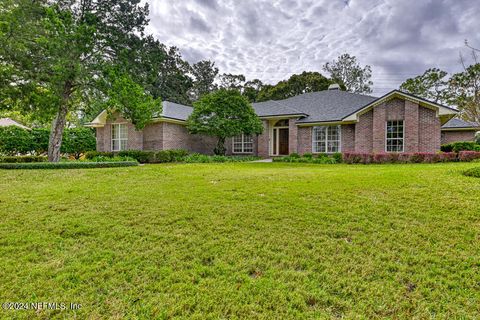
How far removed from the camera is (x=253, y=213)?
4965mm

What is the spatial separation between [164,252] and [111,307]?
3.49 feet

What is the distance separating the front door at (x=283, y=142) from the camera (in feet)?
68.7

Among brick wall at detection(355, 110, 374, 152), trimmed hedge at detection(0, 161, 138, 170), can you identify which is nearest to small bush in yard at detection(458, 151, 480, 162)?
brick wall at detection(355, 110, 374, 152)

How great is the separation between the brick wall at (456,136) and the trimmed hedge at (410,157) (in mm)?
9907

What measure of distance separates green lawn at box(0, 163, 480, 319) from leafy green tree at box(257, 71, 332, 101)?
1160 inches

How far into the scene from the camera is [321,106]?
67.6 feet

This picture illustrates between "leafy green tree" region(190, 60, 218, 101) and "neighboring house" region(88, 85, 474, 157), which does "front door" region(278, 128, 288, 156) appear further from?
"leafy green tree" region(190, 60, 218, 101)

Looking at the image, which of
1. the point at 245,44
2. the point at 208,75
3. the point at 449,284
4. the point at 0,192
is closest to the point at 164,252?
the point at 449,284

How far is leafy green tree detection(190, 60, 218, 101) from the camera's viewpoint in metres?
44.7

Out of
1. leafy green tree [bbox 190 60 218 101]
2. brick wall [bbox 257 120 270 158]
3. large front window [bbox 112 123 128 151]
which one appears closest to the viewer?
brick wall [bbox 257 120 270 158]

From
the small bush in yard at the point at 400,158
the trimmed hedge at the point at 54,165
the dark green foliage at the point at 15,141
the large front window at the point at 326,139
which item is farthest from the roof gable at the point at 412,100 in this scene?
the dark green foliage at the point at 15,141

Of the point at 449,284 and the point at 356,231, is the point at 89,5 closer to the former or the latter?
the point at 356,231

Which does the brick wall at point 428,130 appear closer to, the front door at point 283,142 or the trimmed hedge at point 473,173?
the front door at point 283,142

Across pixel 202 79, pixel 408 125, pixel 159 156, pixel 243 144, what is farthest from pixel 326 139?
pixel 202 79
